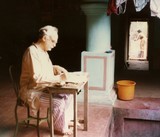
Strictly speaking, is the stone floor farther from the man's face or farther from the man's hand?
the man's face

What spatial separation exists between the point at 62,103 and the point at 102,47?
260 cm

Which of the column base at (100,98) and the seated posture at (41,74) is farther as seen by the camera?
the column base at (100,98)

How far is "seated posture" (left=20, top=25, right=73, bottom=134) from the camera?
14.0 ft

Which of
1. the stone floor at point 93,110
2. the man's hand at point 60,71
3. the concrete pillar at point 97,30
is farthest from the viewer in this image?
the concrete pillar at point 97,30

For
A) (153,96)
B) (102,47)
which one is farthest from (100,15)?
(153,96)

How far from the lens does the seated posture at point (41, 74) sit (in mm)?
4270

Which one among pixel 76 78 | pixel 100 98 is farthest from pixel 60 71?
pixel 100 98

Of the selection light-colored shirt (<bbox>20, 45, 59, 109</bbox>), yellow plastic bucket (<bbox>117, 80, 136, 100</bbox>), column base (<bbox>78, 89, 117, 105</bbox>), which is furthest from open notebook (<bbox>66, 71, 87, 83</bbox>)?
yellow plastic bucket (<bbox>117, 80, 136, 100</bbox>)

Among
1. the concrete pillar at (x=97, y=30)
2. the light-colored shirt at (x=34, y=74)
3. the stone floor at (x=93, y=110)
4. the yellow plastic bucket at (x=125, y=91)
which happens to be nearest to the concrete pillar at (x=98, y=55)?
the concrete pillar at (x=97, y=30)

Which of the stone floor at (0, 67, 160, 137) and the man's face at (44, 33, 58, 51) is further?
the stone floor at (0, 67, 160, 137)

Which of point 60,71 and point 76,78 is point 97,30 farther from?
point 76,78

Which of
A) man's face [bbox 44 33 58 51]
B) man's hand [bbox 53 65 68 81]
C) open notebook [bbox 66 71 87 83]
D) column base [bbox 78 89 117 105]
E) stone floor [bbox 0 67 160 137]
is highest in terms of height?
man's face [bbox 44 33 58 51]

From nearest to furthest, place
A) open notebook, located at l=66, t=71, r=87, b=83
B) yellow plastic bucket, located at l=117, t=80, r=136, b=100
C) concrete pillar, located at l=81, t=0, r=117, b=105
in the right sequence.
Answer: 1. open notebook, located at l=66, t=71, r=87, b=83
2. concrete pillar, located at l=81, t=0, r=117, b=105
3. yellow plastic bucket, located at l=117, t=80, r=136, b=100

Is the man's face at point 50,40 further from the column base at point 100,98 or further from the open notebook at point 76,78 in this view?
the column base at point 100,98
